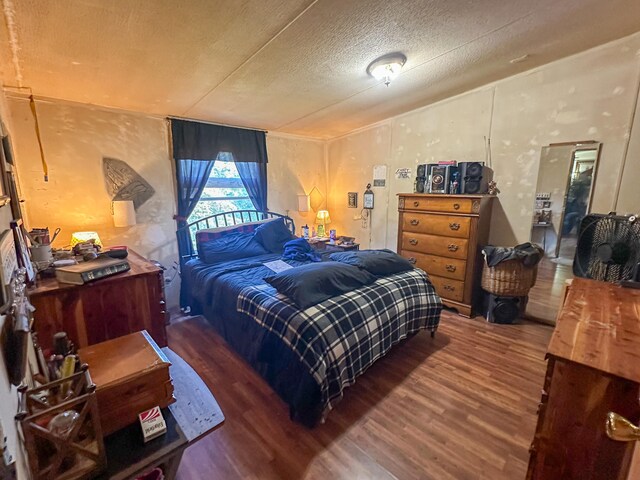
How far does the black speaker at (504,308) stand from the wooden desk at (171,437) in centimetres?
280

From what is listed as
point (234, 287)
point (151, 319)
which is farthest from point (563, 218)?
point (151, 319)

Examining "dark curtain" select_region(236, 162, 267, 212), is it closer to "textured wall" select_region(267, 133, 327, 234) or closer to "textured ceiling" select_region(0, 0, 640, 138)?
"textured wall" select_region(267, 133, 327, 234)

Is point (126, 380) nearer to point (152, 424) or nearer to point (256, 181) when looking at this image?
point (152, 424)

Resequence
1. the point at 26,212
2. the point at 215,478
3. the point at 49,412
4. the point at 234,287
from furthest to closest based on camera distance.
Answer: the point at 26,212 → the point at 234,287 → the point at 215,478 → the point at 49,412

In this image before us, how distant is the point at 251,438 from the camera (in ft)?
5.16

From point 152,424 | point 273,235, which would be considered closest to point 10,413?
point 152,424

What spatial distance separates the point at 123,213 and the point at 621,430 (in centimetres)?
337

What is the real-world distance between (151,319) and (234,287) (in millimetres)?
596

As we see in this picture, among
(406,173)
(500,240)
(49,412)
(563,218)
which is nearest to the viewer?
(49,412)

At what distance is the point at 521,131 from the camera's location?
8.87 feet

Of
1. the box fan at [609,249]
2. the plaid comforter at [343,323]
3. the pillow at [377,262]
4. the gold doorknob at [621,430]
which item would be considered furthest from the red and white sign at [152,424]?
the box fan at [609,249]

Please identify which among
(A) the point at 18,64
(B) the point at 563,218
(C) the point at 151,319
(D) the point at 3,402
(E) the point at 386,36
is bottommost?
(C) the point at 151,319

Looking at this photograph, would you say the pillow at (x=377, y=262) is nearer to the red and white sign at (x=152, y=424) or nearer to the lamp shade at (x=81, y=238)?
the red and white sign at (x=152, y=424)

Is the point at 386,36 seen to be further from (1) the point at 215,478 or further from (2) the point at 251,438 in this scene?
(1) the point at 215,478
